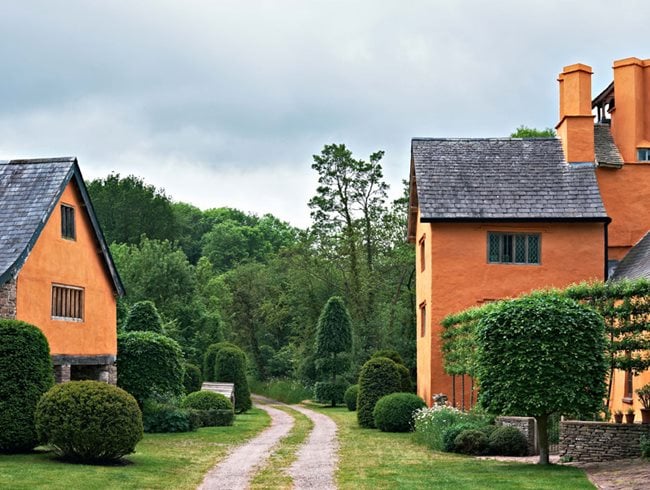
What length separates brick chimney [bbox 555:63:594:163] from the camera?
1371 inches

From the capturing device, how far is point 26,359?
21812 millimetres

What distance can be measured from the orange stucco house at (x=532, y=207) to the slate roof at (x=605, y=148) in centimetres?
5

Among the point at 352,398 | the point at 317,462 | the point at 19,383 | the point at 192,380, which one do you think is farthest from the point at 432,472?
the point at 352,398

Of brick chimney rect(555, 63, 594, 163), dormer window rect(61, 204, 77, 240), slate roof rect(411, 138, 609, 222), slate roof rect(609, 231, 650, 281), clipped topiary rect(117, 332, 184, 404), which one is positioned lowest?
clipped topiary rect(117, 332, 184, 404)

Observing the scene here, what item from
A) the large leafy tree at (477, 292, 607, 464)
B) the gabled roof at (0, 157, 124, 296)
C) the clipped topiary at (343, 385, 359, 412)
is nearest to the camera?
the large leafy tree at (477, 292, 607, 464)

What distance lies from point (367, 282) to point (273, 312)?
38.8 feet

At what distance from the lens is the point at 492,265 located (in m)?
33.6

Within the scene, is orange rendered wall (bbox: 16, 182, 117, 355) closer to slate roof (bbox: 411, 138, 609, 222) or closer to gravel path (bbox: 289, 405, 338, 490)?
gravel path (bbox: 289, 405, 338, 490)

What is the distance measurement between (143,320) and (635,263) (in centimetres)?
1950

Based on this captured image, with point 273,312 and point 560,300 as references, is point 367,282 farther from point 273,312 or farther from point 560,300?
point 560,300

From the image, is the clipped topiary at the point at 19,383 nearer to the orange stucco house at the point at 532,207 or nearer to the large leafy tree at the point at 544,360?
the large leafy tree at the point at 544,360

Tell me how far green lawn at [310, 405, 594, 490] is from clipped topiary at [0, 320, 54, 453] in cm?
712

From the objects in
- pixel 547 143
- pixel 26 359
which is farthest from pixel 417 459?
pixel 547 143

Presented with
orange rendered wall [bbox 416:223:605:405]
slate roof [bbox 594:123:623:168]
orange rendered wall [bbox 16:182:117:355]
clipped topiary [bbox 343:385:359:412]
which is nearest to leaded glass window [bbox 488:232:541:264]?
orange rendered wall [bbox 416:223:605:405]
